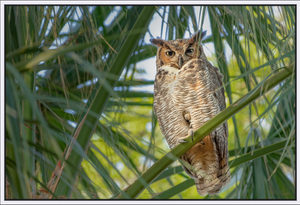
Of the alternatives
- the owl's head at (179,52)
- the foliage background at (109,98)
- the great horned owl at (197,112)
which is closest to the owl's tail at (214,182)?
the great horned owl at (197,112)

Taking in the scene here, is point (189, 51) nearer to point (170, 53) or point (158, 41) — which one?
point (170, 53)

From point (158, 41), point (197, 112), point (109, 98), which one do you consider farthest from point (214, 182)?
point (158, 41)

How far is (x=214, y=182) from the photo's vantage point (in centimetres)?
159

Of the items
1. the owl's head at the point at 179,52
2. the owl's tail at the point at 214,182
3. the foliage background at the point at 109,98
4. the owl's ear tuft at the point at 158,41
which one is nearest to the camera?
the foliage background at the point at 109,98

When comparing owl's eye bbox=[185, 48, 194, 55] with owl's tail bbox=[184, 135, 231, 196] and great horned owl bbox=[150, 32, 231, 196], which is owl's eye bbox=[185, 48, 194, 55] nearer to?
great horned owl bbox=[150, 32, 231, 196]

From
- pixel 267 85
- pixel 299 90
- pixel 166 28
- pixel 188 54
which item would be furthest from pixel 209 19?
pixel 267 85

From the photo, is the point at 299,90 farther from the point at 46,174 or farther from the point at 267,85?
the point at 46,174

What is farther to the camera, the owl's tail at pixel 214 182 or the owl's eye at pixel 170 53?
the owl's eye at pixel 170 53

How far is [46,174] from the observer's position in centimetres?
148

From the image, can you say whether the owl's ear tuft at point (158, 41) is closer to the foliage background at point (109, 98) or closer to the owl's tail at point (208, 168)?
the foliage background at point (109, 98)

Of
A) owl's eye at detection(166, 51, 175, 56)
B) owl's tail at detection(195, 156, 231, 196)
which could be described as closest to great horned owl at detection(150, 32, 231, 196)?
owl's tail at detection(195, 156, 231, 196)

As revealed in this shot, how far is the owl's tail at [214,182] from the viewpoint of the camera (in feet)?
5.18

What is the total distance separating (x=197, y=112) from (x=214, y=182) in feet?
1.24

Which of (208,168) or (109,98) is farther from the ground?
(109,98)
